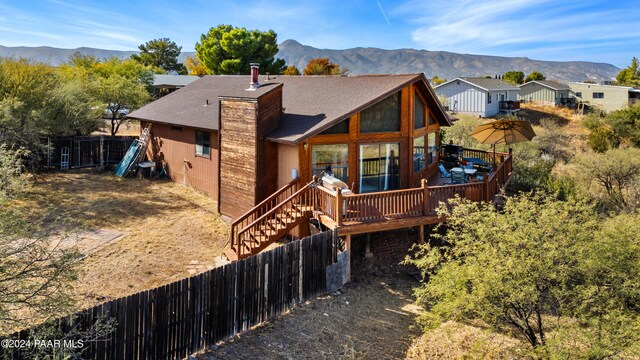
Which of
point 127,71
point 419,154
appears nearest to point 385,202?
point 419,154

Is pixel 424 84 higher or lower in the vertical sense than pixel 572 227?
higher

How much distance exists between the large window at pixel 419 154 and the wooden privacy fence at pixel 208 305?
216 inches

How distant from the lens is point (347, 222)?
10727 millimetres

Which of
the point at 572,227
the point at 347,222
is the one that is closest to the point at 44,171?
the point at 347,222

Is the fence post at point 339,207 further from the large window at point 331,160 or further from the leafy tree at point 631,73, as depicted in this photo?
the leafy tree at point 631,73

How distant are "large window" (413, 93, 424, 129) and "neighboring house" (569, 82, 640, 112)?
49.6m

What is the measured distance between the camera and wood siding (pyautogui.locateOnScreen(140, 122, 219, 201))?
54.9ft

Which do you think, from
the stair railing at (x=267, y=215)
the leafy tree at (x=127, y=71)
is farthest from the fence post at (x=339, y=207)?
the leafy tree at (x=127, y=71)

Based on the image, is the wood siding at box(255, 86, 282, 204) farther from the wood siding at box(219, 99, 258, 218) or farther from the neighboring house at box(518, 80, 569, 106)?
the neighboring house at box(518, 80, 569, 106)

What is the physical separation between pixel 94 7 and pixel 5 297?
2673cm

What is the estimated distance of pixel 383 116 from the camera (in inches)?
527

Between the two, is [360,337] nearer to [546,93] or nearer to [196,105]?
[196,105]

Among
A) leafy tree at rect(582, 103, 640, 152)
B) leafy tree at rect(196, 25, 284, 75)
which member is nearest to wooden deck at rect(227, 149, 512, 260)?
leafy tree at rect(582, 103, 640, 152)

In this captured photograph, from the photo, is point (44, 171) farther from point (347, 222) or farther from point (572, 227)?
point (572, 227)
